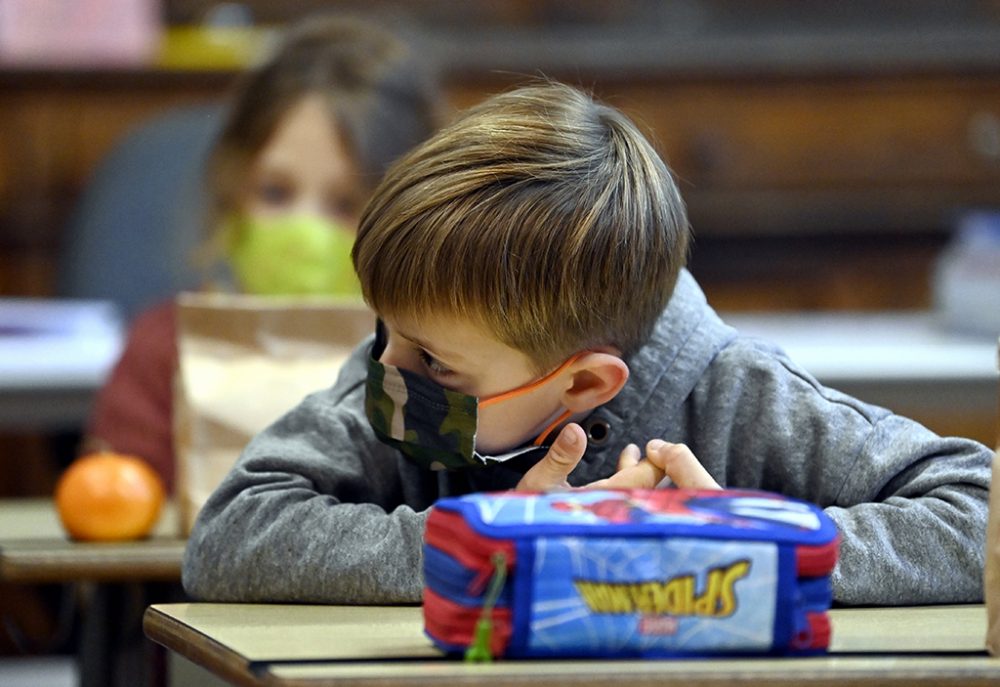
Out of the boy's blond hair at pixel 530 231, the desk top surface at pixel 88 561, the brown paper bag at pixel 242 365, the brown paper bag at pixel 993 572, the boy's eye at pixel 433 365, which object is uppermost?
the boy's blond hair at pixel 530 231

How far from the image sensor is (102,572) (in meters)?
1.37

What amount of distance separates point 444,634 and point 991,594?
0.33 meters

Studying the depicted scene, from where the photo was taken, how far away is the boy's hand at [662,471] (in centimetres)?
103

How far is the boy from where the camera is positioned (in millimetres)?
1070

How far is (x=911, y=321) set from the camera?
2.83 m

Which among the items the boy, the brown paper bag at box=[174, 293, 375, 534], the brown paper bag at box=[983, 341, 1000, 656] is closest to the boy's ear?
the boy

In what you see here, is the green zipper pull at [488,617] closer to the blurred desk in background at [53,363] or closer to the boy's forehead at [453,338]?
the boy's forehead at [453,338]

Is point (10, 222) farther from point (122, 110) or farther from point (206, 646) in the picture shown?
point (206, 646)

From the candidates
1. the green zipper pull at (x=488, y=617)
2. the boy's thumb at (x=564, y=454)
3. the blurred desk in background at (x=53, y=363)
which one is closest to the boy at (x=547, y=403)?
the boy's thumb at (x=564, y=454)

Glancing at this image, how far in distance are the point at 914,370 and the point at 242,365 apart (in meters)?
1.06

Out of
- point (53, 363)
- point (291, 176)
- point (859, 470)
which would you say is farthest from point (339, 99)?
point (859, 470)

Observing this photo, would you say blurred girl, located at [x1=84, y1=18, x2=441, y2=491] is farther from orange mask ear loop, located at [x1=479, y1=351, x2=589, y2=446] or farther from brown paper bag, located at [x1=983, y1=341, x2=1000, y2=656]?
brown paper bag, located at [x1=983, y1=341, x2=1000, y2=656]

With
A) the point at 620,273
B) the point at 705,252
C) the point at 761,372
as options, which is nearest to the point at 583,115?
the point at 620,273

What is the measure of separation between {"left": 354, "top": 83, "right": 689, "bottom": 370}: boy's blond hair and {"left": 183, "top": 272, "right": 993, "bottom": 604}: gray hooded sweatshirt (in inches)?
3.1
